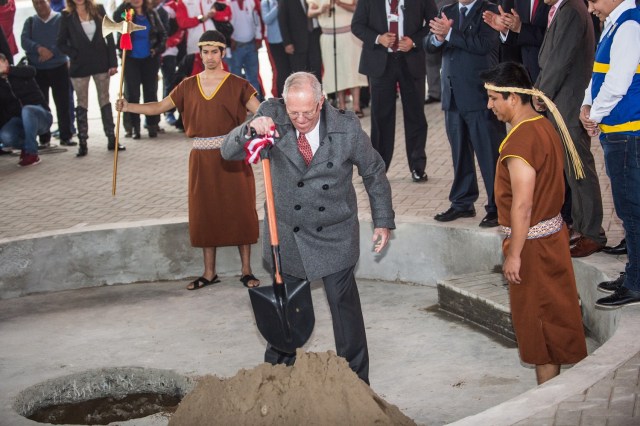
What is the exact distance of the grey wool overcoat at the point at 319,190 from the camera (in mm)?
6504

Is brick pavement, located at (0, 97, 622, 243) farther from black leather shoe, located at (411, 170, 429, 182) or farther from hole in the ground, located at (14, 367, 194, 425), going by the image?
hole in the ground, located at (14, 367, 194, 425)

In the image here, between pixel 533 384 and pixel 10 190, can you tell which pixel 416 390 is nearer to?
pixel 533 384

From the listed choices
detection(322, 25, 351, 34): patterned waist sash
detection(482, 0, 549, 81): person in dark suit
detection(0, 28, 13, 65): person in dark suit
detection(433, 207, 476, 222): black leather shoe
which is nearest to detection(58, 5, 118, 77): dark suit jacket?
detection(0, 28, 13, 65): person in dark suit

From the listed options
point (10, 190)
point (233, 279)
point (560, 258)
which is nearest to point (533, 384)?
point (560, 258)

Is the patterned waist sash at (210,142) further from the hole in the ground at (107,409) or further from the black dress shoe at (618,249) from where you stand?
the black dress shoe at (618,249)

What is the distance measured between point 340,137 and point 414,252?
3196mm

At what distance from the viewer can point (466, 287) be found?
333 inches

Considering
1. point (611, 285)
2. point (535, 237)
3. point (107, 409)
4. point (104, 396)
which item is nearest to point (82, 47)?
point (104, 396)

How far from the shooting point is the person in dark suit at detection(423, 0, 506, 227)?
31.1 ft

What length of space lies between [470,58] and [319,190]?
3.65 m

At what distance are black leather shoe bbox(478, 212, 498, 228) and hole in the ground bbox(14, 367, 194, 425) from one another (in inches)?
118

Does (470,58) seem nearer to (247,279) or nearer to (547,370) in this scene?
(247,279)

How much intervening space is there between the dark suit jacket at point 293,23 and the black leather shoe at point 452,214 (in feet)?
20.4

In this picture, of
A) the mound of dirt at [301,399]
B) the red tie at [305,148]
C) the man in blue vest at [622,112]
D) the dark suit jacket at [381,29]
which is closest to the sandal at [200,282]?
the dark suit jacket at [381,29]
